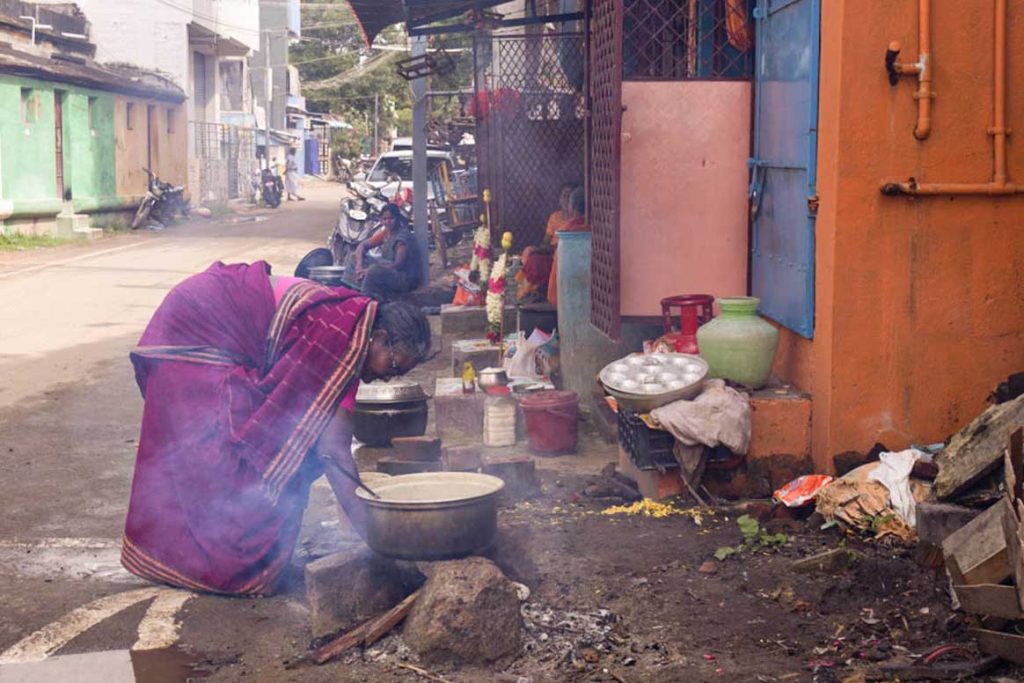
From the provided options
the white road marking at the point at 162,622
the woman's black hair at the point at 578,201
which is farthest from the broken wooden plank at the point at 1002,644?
the woman's black hair at the point at 578,201

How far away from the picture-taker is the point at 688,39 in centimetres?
820

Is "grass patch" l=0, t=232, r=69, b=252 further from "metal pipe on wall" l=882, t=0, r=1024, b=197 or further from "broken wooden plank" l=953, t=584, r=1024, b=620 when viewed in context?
"broken wooden plank" l=953, t=584, r=1024, b=620

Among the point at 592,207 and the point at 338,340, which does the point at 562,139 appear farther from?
the point at 338,340

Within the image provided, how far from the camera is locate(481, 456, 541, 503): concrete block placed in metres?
6.33

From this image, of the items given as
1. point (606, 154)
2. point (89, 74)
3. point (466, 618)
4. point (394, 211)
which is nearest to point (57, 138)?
point (89, 74)

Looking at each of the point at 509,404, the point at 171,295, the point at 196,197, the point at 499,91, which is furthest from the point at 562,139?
the point at 196,197

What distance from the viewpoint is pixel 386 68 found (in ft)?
191

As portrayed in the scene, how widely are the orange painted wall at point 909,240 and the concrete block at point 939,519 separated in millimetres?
1133

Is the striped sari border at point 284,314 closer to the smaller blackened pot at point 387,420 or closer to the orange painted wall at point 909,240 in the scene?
the orange painted wall at point 909,240

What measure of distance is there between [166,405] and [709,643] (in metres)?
2.35

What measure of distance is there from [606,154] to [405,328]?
118 inches

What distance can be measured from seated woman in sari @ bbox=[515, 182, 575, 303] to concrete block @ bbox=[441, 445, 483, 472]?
347 centimetres

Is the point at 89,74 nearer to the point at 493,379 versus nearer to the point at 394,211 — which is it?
the point at 394,211

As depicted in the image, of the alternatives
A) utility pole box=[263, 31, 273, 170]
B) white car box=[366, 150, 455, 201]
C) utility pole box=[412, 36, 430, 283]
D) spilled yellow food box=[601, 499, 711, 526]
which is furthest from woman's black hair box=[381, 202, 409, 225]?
utility pole box=[263, 31, 273, 170]
